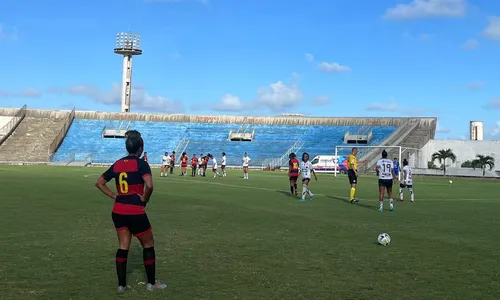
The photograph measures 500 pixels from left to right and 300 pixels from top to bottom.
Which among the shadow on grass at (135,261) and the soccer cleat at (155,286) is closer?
the soccer cleat at (155,286)

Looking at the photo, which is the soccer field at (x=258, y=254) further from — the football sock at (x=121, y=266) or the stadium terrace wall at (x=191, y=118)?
the stadium terrace wall at (x=191, y=118)

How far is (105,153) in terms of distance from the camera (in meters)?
75.1

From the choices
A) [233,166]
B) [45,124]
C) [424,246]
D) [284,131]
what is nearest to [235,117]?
[284,131]

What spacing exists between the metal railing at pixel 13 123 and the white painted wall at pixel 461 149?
189ft

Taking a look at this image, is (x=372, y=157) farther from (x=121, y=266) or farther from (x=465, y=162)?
(x=121, y=266)

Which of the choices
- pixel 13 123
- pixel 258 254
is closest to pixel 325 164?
pixel 13 123

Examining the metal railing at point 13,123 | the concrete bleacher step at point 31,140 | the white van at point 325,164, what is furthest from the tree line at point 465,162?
the metal railing at point 13,123

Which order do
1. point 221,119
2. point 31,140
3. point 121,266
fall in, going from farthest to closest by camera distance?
point 221,119, point 31,140, point 121,266

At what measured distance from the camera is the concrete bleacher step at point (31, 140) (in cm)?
7138

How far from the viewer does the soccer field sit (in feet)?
23.2

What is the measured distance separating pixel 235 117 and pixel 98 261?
7749 cm

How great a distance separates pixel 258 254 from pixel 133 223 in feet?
10.9

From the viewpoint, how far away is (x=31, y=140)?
76250mm

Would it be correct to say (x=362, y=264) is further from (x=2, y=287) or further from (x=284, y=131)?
(x=284, y=131)
